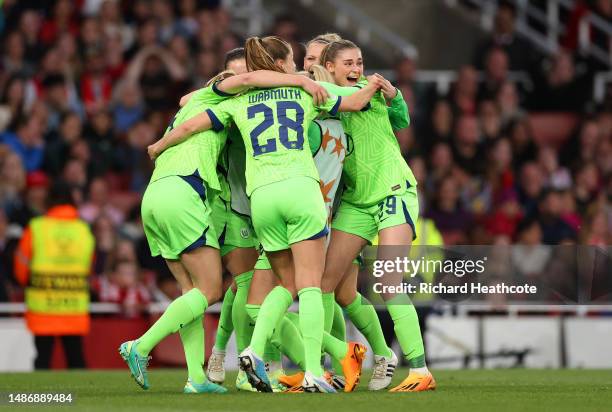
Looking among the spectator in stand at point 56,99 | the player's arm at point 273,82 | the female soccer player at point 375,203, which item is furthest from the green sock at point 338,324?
the spectator in stand at point 56,99

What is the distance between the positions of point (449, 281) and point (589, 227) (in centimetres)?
617

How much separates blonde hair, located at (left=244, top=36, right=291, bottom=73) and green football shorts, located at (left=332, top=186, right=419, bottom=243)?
996mm

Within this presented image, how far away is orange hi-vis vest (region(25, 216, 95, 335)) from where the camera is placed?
537 inches

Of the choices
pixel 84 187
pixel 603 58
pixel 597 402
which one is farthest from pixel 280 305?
pixel 603 58

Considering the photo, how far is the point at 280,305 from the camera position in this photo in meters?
8.92

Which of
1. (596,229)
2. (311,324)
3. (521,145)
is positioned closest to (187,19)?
(521,145)

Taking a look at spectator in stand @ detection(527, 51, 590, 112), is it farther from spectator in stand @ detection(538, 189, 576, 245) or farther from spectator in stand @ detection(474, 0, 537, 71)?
spectator in stand @ detection(538, 189, 576, 245)

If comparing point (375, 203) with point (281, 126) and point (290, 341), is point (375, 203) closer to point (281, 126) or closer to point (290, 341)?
point (281, 126)

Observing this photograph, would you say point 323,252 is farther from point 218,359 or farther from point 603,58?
point 603,58

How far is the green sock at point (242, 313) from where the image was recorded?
9.82m

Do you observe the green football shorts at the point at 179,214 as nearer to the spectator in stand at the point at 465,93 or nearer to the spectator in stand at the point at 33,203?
the spectator in stand at the point at 33,203

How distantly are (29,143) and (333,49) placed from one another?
22.9 feet

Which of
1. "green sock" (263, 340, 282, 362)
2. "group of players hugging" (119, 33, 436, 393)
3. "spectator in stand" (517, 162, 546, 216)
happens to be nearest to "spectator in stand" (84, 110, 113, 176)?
"spectator in stand" (517, 162, 546, 216)

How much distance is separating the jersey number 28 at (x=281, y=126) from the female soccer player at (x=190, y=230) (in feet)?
0.46
